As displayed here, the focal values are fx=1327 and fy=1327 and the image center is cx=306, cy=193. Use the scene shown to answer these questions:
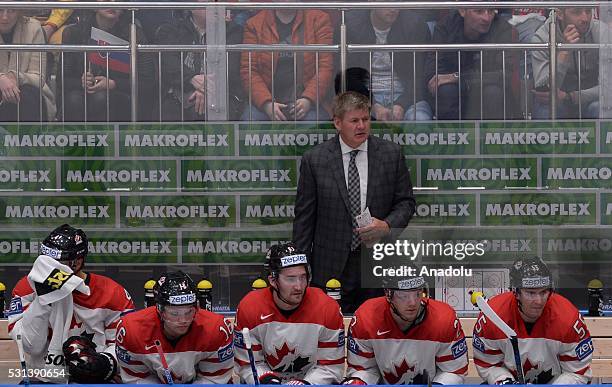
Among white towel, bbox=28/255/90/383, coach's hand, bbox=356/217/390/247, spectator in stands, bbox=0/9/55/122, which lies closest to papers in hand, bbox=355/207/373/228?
coach's hand, bbox=356/217/390/247

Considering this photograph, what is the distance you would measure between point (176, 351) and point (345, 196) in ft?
4.36

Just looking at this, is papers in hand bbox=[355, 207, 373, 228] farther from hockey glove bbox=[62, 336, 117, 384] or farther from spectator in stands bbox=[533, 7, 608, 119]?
hockey glove bbox=[62, 336, 117, 384]

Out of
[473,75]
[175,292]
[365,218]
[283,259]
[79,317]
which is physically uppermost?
[473,75]

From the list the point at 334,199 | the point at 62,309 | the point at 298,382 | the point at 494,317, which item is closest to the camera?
the point at 494,317

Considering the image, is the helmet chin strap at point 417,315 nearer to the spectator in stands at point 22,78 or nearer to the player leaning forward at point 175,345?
the player leaning forward at point 175,345

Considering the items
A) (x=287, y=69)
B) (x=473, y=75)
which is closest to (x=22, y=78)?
(x=287, y=69)

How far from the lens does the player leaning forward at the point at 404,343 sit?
17.4ft

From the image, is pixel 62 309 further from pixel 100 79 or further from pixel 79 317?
pixel 100 79

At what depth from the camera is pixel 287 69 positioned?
258 inches

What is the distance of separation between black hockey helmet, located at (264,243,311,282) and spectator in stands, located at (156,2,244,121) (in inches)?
53.2

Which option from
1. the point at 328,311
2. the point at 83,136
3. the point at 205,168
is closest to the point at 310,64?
the point at 205,168

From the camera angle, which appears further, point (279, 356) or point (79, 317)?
point (79, 317)

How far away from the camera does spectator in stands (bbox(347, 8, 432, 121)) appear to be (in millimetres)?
6508

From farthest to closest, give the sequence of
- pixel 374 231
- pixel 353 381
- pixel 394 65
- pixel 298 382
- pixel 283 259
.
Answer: pixel 394 65
pixel 374 231
pixel 283 259
pixel 353 381
pixel 298 382
